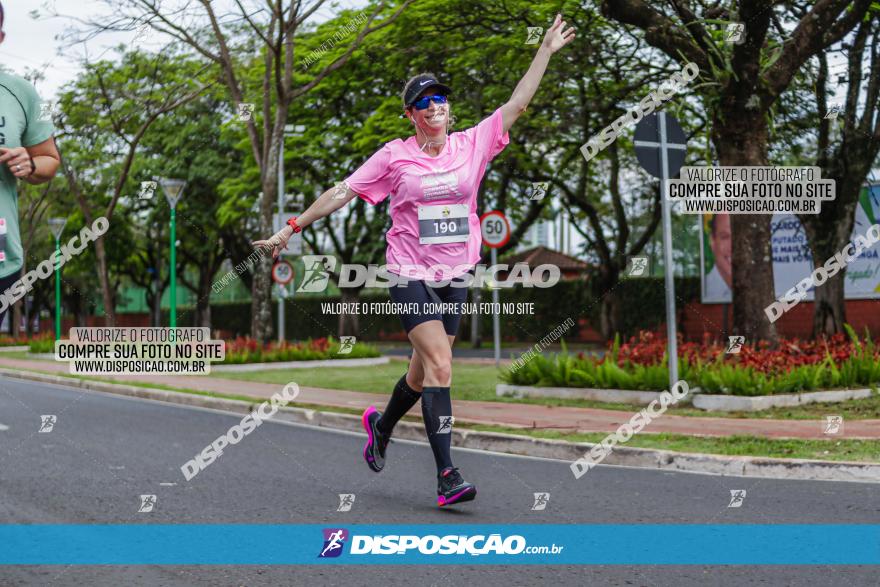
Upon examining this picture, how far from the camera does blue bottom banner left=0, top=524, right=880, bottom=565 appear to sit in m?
4.26

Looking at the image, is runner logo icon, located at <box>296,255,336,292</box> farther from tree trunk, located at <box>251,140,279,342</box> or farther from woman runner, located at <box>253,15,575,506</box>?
woman runner, located at <box>253,15,575,506</box>

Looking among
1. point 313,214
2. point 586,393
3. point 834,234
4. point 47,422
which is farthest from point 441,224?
point 834,234

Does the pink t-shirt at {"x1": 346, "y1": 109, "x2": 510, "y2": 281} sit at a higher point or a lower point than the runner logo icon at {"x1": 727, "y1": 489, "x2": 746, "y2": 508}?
higher

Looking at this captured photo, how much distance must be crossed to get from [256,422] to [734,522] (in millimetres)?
6450

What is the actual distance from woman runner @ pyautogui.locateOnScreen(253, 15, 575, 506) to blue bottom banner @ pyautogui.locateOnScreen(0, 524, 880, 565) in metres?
0.47

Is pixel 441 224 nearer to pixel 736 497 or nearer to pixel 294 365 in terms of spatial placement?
pixel 736 497

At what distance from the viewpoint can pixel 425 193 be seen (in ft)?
16.4

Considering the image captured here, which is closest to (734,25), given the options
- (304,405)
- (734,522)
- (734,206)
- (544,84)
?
(734,206)

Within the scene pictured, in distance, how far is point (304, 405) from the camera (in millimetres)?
11133

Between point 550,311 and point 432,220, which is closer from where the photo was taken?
point 432,220

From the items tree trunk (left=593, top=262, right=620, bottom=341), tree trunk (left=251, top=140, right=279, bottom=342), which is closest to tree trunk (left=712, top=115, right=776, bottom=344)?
tree trunk (left=251, top=140, right=279, bottom=342)

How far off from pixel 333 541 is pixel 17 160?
223cm

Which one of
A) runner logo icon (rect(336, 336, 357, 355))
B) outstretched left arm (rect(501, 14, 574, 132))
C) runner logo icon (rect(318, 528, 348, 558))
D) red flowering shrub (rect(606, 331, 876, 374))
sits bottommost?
runner logo icon (rect(318, 528, 348, 558))

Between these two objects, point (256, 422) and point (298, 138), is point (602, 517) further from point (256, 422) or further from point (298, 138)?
point (298, 138)
